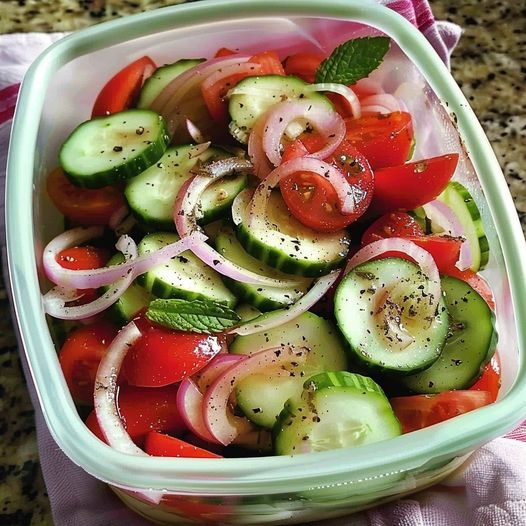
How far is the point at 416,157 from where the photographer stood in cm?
149

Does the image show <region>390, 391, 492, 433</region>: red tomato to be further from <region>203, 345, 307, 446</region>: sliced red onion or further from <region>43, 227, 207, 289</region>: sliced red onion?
<region>43, 227, 207, 289</region>: sliced red onion

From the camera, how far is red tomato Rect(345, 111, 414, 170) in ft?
4.36

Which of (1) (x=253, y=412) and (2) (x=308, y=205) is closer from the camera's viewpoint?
(1) (x=253, y=412)

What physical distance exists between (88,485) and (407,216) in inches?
24.1

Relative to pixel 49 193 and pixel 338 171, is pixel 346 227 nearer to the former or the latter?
pixel 338 171

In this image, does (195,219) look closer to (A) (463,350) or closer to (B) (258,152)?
(B) (258,152)

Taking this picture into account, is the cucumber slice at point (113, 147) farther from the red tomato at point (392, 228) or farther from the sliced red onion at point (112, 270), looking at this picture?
the red tomato at point (392, 228)

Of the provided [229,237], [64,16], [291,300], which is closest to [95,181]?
[229,237]

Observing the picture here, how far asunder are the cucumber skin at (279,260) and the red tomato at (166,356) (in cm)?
13

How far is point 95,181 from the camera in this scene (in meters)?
1.28

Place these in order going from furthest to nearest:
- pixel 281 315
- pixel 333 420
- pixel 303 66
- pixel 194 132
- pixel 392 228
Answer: pixel 303 66, pixel 194 132, pixel 392 228, pixel 281 315, pixel 333 420

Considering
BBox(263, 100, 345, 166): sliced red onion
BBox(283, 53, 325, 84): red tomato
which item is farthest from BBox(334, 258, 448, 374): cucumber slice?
BBox(283, 53, 325, 84): red tomato

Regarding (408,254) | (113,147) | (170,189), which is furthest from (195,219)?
(408,254)

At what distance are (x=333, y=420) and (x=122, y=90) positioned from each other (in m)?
0.68
